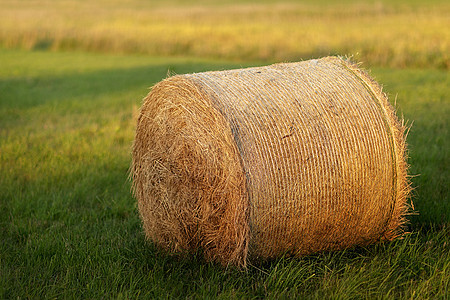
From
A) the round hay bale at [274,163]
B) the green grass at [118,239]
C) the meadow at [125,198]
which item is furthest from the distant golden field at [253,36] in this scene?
the round hay bale at [274,163]

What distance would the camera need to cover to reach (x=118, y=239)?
550 cm

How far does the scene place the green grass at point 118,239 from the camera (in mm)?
4445

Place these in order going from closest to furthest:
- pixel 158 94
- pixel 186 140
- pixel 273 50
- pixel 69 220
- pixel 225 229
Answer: pixel 225 229 → pixel 186 140 → pixel 158 94 → pixel 69 220 → pixel 273 50

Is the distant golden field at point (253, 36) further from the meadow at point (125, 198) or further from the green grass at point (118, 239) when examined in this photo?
Result: the green grass at point (118, 239)

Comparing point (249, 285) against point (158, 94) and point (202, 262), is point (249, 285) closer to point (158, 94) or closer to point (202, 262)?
point (202, 262)

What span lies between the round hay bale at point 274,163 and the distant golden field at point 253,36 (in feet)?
35.4

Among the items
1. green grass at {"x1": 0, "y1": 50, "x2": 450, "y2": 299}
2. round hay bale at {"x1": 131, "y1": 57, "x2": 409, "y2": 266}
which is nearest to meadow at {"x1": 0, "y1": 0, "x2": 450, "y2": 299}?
green grass at {"x1": 0, "y1": 50, "x2": 450, "y2": 299}

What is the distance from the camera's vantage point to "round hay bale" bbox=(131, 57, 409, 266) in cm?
457

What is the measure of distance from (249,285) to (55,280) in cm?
159

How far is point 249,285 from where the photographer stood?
456cm

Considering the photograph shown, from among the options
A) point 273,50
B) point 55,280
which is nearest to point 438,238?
point 55,280

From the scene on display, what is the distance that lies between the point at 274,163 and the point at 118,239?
190 cm

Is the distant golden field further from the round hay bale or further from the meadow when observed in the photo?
the round hay bale

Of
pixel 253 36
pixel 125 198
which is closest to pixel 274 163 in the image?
pixel 125 198
